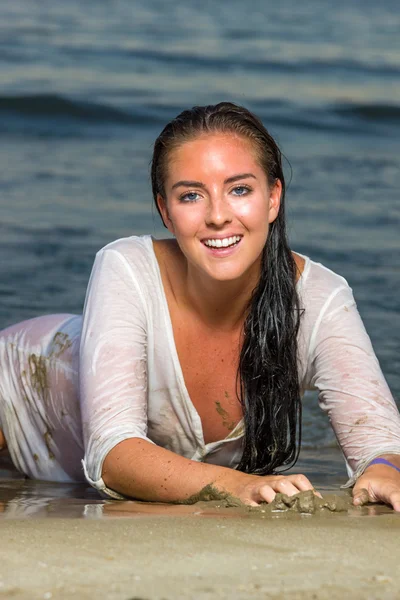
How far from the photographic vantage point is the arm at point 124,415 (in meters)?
3.23

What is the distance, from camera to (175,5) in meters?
19.7

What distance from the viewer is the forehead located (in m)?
3.52

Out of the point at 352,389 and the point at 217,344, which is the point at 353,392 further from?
the point at 217,344

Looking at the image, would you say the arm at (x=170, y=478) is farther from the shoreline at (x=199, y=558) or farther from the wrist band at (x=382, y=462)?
the wrist band at (x=382, y=462)

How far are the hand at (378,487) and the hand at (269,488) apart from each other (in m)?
0.28

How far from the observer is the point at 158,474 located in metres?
3.29

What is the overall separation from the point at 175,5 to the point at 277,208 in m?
16.8

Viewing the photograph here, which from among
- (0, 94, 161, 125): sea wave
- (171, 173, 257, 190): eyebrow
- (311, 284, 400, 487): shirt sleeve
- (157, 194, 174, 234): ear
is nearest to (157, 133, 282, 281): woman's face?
(171, 173, 257, 190): eyebrow

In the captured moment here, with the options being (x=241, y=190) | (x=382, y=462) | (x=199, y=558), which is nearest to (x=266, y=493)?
(x=382, y=462)

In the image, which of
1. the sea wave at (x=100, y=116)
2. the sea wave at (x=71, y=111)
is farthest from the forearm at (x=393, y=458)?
the sea wave at (x=71, y=111)

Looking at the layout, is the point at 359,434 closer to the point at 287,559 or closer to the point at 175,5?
the point at 287,559

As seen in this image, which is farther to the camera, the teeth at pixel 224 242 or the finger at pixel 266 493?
the teeth at pixel 224 242

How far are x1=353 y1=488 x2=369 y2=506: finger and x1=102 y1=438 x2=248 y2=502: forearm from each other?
0.36m

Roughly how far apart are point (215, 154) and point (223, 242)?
0.96 feet
